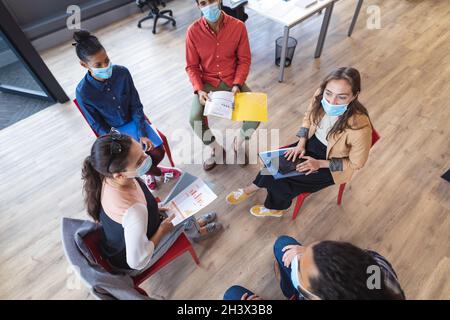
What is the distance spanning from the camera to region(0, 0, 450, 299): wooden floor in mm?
1840

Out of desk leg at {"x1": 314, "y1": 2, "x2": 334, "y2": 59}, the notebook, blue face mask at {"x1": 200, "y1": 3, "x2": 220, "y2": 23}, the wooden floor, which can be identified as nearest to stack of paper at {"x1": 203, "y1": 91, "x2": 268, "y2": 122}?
the notebook

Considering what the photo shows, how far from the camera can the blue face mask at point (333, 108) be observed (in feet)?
4.86

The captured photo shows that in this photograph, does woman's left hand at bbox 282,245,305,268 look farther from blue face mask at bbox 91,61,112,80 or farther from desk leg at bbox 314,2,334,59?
desk leg at bbox 314,2,334,59

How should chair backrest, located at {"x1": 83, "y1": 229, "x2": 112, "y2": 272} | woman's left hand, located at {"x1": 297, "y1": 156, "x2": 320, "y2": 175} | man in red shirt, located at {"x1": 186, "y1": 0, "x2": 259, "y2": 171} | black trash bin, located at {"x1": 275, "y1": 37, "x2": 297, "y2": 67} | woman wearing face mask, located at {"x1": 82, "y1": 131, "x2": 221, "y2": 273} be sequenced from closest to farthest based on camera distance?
woman wearing face mask, located at {"x1": 82, "y1": 131, "x2": 221, "y2": 273}, chair backrest, located at {"x1": 83, "y1": 229, "x2": 112, "y2": 272}, woman's left hand, located at {"x1": 297, "y1": 156, "x2": 320, "y2": 175}, man in red shirt, located at {"x1": 186, "y1": 0, "x2": 259, "y2": 171}, black trash bin, located at {"x1": 275, "y1": 37, "x2": 297, "y2": 67}

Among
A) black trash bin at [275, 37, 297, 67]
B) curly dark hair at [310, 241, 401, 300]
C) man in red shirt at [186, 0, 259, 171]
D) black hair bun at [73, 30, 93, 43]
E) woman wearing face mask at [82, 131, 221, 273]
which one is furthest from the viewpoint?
black trash bin at [275, 37, 297, 67]

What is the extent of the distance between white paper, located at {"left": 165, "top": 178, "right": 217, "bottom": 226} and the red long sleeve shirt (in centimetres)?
97

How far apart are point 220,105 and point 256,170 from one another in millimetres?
775

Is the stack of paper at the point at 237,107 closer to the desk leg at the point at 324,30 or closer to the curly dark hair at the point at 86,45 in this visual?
the curly dark hair at the point at 86,45

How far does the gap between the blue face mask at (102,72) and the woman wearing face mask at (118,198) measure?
0.76 metres

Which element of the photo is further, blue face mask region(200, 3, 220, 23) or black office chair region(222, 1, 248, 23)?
black office chair region(222, 1, 248, 23)

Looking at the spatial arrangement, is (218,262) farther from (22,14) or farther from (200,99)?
(22,14)

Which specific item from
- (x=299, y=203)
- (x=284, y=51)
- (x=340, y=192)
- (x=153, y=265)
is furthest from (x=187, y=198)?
(x=284, y=51)
